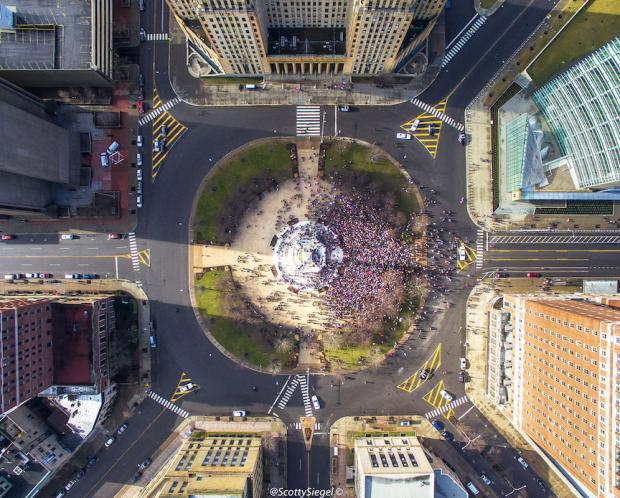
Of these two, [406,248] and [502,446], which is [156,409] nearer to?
[406,248]

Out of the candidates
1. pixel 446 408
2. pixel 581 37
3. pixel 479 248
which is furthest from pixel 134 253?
pixel 581 37

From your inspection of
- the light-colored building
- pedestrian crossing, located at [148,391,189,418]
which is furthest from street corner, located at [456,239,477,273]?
pedestrian crossing, located at [148,391,189,418]

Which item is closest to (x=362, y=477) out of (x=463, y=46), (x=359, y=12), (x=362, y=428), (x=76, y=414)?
(x=362, y=428)

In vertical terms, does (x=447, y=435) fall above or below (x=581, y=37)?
below

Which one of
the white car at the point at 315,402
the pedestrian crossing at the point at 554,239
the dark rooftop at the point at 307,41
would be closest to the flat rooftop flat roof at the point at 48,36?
the dark rooftop at the point at 307,41

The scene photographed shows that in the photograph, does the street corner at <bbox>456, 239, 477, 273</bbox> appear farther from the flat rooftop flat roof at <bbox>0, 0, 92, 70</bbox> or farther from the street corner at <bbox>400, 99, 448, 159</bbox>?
the flat rooftop flat roof at <bbox>0, 0, 92, 70</bbox>

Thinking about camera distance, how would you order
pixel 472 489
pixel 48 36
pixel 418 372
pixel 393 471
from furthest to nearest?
1. pixel 418 372
2. pixel 472 489
3. pixel 48 36
4. pixel 393 471

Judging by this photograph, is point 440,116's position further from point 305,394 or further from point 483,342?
point 305,394
